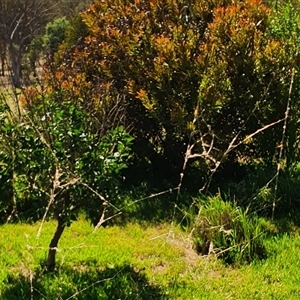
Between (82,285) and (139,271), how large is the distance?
1.88 ft

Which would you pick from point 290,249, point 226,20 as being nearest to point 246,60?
point 226,20

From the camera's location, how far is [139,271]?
14.1ft

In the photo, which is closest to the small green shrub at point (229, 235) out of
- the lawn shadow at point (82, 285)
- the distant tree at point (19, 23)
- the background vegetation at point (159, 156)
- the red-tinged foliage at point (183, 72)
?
the background vegetation at point (159, 156)

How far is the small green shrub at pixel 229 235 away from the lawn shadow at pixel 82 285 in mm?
659

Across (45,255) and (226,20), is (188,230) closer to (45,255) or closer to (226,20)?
(45,255)

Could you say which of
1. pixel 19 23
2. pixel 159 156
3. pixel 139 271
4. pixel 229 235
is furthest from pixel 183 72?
pixel 19 23

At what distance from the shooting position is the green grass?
3.87 m

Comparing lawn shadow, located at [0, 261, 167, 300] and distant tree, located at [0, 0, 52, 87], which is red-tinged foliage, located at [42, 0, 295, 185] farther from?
distant tree, located at [0, 0, 52, 87]

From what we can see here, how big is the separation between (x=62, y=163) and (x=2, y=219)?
198 cm

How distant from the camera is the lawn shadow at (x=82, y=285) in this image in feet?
12.4

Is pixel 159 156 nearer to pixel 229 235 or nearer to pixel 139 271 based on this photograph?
pixel 229 235

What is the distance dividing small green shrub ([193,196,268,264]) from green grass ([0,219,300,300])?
0.10 metres

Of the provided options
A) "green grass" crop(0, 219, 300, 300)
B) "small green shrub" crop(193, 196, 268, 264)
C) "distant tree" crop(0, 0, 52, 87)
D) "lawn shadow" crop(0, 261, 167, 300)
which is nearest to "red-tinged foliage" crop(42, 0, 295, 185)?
"small green shrub" crop(193, 196, 268, 264)

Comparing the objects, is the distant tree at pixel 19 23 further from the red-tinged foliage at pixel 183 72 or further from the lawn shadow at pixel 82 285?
the lawn shadow at pixel 82 285
